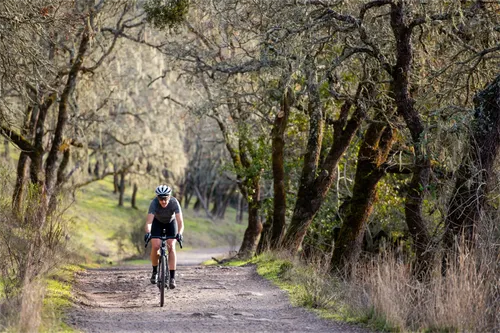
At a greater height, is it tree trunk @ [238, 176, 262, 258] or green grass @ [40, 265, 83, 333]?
tree trunk @ [238, 176, 262, 258]

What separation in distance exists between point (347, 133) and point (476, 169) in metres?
7.48

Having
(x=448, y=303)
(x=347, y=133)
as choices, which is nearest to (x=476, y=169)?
(x=448, y=303)

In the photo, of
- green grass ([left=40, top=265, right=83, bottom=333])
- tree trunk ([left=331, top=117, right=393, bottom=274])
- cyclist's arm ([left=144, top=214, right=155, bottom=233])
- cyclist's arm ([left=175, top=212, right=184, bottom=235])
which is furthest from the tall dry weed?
tree trunk ([left=331, top=117, right=393, bottom=274])

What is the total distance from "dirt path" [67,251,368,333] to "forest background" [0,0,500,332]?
791 millimetres

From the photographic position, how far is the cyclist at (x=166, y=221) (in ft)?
37.2

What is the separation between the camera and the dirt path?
9.09 m

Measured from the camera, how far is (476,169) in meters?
10.1

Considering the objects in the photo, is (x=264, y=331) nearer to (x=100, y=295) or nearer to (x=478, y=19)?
(x=100, y=295)

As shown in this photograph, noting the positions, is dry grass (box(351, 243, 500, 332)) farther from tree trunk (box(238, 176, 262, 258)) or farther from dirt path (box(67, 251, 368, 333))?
tree trunk (box(238, 176, 262, 258))

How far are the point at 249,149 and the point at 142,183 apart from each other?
15.7 meters

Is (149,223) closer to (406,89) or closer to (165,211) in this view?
(165,211)

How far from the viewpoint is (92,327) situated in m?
8.95

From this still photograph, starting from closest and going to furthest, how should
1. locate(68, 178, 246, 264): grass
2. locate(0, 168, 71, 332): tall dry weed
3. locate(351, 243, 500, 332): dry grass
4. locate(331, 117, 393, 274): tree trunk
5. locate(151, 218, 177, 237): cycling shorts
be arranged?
locate(351, 243, 500, 332): dry grass → locate(0, 168, 71, 332): tall dry weed → locate(151, 218, 177, 237): cycling shorts → locate(331, 117, 393, 274): tree trunk → locate(68, 178, 246, 264): grass

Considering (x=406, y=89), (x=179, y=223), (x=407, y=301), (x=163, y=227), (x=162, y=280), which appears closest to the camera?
(x=407, y=301)
